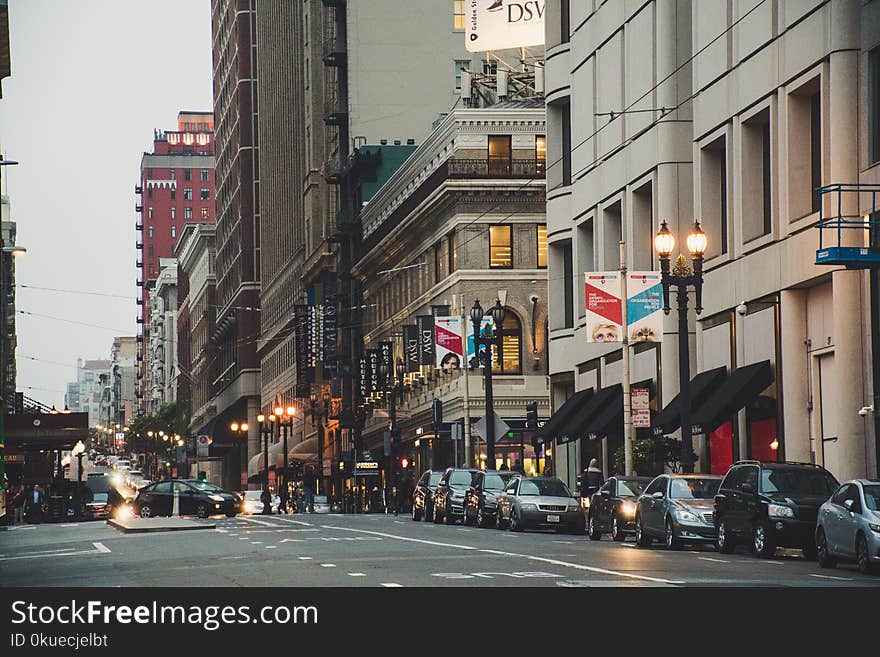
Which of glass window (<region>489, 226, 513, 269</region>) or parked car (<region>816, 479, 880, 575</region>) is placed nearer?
parked car (<region>816, 479, 880, 575</region>)

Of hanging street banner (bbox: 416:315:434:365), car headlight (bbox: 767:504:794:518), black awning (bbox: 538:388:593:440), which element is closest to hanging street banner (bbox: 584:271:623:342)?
car headlight (bbox: 767:504:794:518)

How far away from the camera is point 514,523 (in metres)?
44.9

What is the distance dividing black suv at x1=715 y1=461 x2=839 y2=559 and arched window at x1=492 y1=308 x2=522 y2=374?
144 ft

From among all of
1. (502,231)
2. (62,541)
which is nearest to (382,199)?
(502,231)

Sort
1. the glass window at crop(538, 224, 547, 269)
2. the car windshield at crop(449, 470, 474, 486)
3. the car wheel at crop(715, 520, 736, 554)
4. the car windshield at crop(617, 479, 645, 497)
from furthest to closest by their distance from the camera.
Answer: the glass window at crop(538, 224, 547, 269) → the car windshield at crop(449, 470, 474, 486) → the car windshield at crop(617, 479, 645, 497) → the car wheel at crop(715, 520, 736, 554)

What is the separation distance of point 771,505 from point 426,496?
2633 centimetres

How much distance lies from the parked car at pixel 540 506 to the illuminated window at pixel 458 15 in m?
58.7

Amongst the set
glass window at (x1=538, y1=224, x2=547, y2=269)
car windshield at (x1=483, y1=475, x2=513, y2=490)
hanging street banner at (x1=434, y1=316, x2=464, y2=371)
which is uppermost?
glass window at (x1=538, y1=224, x2=547, y2=269)

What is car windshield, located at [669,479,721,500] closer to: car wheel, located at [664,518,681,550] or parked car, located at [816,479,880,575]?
car wheel, located at [664,518,681,550]

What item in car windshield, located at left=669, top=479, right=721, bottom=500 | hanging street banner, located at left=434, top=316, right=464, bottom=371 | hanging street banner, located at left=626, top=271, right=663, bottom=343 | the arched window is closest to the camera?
car windshield, located at left=669, top=479, right=721, bottom=500

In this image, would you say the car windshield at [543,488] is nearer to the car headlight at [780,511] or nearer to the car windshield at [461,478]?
the car windshield at [461,478]

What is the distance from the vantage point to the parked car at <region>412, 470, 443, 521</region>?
55375mm
